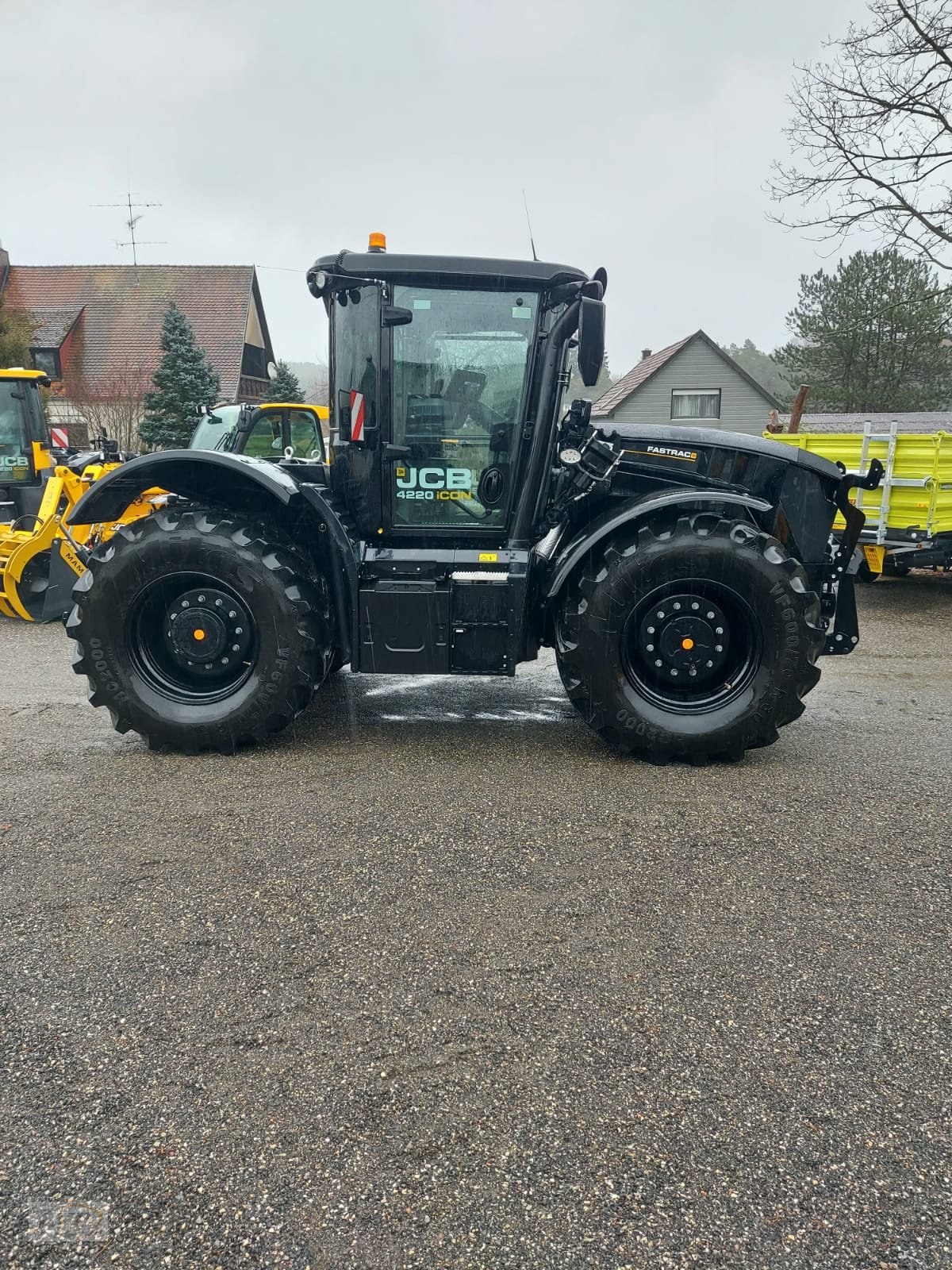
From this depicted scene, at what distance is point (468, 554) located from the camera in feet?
15.3

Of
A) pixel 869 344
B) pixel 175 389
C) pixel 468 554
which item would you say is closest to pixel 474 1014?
pixel 468 554

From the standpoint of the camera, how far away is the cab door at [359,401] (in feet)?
14.8

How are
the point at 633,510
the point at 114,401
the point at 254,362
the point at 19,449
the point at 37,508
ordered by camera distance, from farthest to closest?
the point at 254,362 < the point at 114,401 < the point at 19,449 < the point at 37,508 < the point at 633,510

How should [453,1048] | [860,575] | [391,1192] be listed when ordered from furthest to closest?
1. [860,575]
2. [453,1048]
3. [391,1192]

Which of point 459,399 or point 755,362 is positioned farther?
point 755,362

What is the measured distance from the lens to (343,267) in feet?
14.5

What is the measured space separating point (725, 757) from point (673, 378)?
1122 inches

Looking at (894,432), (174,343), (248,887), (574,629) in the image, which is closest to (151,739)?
(248,887)

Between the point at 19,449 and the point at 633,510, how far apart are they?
778 centimetres

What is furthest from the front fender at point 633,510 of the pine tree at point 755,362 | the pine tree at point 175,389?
the pine tree at point 755,362

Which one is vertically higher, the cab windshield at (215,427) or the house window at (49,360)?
the house window at (49,360)

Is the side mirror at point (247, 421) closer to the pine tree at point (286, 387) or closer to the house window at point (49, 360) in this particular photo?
the pine tree at point (286, 387)

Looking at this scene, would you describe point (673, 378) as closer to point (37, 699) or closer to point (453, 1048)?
point (37, 699)

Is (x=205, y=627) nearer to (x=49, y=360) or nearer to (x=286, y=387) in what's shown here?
(x=286, y=387)
